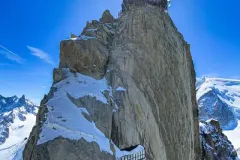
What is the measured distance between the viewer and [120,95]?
2856 centimetres

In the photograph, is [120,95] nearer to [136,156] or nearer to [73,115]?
[136,156]

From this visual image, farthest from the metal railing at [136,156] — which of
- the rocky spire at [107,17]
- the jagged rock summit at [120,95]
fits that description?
the rocky spire at [107,17]

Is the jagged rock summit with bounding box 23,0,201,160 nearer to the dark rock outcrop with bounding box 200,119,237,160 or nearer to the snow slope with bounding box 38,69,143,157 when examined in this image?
the snow slope with bounding box 38,69,143,157

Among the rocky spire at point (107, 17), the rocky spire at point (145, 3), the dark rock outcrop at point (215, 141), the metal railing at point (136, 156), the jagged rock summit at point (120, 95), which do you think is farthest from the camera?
the dark rock outcrop at point (215, 141)

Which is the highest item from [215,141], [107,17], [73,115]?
[107,17]

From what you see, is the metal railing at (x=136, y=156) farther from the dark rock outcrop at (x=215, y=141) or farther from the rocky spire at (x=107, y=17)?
the dark rock outcrop at (x=215, y=141)

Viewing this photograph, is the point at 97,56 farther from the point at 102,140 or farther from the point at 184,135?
the point at 184,135

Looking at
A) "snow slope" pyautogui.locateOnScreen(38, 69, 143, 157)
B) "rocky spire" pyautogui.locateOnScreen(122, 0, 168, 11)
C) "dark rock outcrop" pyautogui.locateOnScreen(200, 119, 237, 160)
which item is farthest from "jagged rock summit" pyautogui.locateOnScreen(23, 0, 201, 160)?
"dark rock outcrop" pyautogui.locateOnScreen(200, 119, 237, 160)

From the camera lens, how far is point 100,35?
35281mm

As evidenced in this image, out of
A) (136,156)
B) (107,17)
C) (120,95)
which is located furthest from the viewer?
(107,17)

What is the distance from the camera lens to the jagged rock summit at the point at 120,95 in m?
21.7

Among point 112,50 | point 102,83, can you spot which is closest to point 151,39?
point 112,50

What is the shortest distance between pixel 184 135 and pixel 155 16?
626 inches

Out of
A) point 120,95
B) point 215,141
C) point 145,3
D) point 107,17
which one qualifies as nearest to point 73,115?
point 120,95
